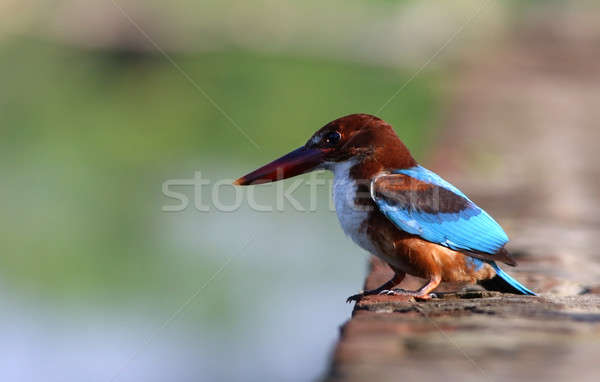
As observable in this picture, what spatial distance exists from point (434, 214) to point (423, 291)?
269 mm

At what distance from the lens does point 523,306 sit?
2477 mm

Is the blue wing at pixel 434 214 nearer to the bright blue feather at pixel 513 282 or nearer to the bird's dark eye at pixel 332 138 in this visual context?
the bright blue feather at pixel 513 282

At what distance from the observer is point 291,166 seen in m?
3.22

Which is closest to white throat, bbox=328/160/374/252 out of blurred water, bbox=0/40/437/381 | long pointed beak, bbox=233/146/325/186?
long pointed beak, bbox=233/146/325/186

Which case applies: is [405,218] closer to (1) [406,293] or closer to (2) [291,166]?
(1) [406,293]

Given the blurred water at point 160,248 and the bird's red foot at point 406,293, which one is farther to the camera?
the blurred water at point 160,248

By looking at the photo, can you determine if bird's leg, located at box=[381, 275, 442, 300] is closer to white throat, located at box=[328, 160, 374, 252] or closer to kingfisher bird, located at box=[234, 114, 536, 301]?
kingfisher bird, located at box=[234, 114, 536, 301]

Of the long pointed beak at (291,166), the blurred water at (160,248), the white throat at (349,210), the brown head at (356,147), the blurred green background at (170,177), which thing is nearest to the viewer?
the white throat at (349,210)

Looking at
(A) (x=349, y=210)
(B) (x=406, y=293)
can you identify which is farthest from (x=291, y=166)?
(B) (x=406, y=293)

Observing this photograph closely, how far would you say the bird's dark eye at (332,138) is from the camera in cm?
308

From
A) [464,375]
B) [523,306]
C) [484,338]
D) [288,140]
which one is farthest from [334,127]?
[288,140]

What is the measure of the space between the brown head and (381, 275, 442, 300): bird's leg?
16.9 inches

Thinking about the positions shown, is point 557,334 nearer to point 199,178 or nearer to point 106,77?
point 199,178

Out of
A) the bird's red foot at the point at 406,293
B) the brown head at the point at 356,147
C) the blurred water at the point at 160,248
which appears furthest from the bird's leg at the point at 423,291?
the brown head at the point at 356,147
